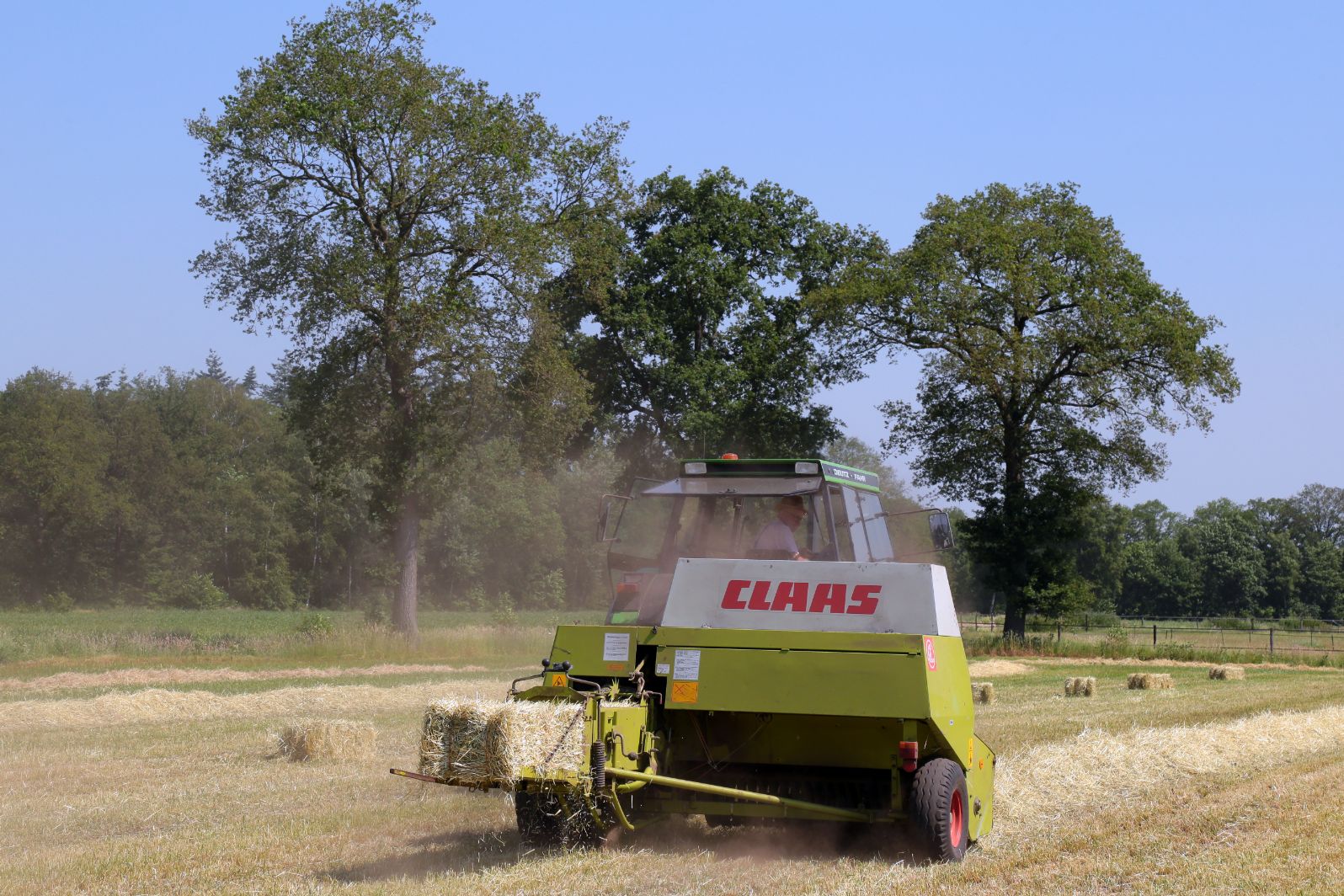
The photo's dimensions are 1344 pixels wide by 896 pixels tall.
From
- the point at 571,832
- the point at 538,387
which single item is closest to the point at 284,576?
the point at 538,387

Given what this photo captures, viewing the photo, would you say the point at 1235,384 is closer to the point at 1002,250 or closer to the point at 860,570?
the point at 1002,250

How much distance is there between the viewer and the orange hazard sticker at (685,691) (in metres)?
7.95

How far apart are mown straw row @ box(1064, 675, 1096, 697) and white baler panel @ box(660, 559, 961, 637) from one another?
16.1 meters

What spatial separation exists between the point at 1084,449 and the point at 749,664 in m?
37.6

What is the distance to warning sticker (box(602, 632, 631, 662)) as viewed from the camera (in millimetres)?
8195

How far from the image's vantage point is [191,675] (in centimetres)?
2580

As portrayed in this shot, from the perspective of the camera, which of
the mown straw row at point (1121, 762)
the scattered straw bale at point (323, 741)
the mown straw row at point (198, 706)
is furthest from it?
the mown straw row at point (198, 706)

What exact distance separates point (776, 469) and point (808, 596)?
1.48 metres

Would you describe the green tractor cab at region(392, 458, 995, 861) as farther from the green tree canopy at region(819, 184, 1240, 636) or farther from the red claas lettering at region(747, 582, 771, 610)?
the green tree canopy at region(819, 184, 1240, 636)

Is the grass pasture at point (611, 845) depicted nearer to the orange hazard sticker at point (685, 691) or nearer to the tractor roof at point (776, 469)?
the orange hazard sticker at point (685, 691)

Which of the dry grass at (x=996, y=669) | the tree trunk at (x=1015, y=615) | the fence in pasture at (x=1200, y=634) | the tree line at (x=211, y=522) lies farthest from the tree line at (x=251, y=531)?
the dry grass at (x=996, y=669)

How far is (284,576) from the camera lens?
80250 mm

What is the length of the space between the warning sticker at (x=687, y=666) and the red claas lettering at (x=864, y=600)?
976 millimetres

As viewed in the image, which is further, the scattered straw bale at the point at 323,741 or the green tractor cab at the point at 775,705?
the scattered straw bale at the point at 323,741
